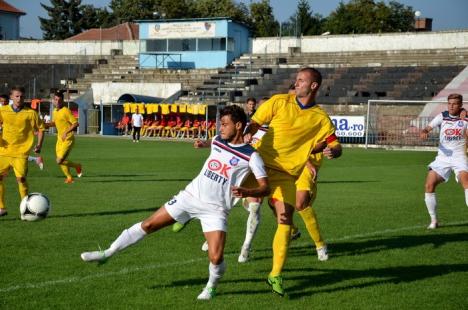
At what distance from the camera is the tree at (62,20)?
113 meters

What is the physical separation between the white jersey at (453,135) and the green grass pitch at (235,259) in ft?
4.11

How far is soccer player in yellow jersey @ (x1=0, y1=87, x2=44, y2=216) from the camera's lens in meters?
12.2

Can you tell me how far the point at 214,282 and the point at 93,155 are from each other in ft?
75.0

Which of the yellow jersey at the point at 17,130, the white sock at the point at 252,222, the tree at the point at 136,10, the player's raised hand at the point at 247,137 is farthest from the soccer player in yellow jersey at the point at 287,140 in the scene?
the tree at the point at 136,10

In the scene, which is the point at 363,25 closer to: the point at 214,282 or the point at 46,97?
the point at 46,97

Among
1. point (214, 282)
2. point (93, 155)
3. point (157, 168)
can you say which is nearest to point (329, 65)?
point (93, 155)

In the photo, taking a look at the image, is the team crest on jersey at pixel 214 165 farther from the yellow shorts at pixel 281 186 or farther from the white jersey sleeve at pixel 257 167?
the yellow shorts at pixel 281 186

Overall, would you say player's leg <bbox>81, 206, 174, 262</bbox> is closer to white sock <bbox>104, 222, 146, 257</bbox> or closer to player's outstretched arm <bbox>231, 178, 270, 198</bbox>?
white sock <bbox>104, 222, 146, 257</bbox>

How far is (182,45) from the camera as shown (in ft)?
200

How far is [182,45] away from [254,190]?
55.3 meters

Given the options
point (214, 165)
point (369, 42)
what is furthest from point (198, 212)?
point (369, 42)

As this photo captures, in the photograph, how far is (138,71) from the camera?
59719 mm

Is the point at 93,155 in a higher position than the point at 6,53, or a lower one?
lower

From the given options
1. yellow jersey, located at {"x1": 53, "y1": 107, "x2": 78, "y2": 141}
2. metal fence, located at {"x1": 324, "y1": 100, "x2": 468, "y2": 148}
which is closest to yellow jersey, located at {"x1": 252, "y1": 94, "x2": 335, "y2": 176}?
yellow jersey, located at {"x1": 53, "y1": 107, "x2": 78, "y2": 141}
